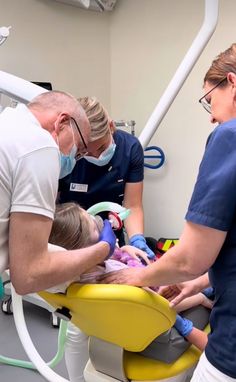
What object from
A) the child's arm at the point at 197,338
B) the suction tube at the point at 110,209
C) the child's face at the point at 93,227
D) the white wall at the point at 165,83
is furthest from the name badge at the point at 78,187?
the white wall at the point at 165,83

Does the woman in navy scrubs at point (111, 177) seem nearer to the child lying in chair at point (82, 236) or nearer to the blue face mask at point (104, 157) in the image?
the blue face mask at point (104, 157)

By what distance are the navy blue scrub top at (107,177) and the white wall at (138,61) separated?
128 centimetres

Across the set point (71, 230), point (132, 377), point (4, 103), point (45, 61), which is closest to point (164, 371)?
point (132, 377)

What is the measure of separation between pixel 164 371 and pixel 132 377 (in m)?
0.11

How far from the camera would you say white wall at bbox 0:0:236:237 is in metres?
2.90

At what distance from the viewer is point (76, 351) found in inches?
67.4

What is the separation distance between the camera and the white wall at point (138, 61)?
2.90 meters

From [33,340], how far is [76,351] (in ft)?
2.93

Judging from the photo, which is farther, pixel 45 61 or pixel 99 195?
pixel 45 61

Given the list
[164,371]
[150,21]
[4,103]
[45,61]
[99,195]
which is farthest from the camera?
[150,21]

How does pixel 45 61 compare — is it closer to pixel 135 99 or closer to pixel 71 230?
pixel 135 99

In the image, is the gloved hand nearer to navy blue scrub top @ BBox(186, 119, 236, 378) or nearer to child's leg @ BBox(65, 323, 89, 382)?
child's leg @ BBox(65, 323, 89, 382)

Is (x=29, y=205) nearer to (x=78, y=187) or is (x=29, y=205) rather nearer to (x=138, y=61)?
(x=78, y=187)

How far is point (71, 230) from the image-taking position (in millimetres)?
1346
